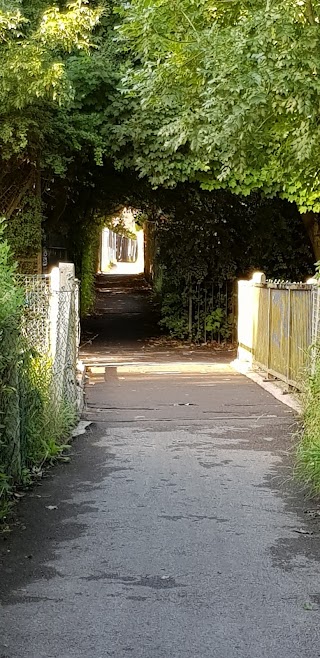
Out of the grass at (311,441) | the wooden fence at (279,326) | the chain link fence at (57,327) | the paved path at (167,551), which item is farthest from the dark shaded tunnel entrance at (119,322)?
the grass at (311,441)

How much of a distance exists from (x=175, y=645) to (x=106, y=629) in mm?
379

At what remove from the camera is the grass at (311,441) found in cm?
705

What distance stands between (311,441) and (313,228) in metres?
14.2

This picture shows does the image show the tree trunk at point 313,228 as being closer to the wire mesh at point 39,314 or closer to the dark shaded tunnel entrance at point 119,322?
the dark shaded tunnel entrance at point 119,322

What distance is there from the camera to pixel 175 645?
13.4 feet

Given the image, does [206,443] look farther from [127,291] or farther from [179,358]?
[127,291]

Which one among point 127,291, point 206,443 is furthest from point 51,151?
point 127,291

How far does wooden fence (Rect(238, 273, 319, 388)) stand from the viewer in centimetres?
1166

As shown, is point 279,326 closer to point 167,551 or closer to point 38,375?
point 38,375

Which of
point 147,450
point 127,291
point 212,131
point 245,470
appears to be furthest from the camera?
point 127,291

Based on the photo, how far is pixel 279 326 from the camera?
538 inches

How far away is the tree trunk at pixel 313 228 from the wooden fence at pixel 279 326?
3706 millimetres

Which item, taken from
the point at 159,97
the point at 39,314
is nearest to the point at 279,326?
the point at 159,97

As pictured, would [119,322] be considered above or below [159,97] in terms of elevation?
below
